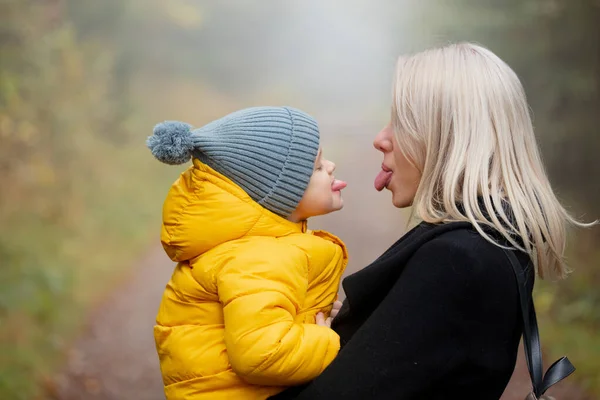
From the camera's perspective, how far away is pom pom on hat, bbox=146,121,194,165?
1.54 meters

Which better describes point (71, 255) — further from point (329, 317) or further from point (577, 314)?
point (577, 314)

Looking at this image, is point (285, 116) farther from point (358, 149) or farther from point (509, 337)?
point (358, 149)

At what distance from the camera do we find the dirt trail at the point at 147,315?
322 cm

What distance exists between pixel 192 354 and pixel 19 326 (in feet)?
6.88

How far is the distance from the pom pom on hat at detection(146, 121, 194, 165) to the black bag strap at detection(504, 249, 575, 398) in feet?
2.42

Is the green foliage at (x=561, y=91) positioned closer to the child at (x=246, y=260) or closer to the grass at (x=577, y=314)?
the grass at (x=577, y=314)

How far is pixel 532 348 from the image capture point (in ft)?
4.49

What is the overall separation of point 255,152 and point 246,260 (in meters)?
0.27

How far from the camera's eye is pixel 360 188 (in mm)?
3297

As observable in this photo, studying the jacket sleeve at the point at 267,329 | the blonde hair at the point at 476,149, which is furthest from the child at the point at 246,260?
the blonde hair at the point at 476,149

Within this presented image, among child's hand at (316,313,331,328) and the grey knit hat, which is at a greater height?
the grey knit hat

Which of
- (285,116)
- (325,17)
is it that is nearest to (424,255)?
(285,116)

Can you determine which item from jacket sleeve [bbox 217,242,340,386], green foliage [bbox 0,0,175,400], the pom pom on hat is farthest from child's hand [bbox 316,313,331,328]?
green foliage [bbox 0,0,175,400]

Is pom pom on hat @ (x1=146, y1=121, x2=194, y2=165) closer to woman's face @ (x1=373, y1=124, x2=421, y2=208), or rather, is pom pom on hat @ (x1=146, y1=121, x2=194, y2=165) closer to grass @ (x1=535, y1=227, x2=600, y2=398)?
woman's face @ (x1=373, y1=124, x2=421, y2=208)
